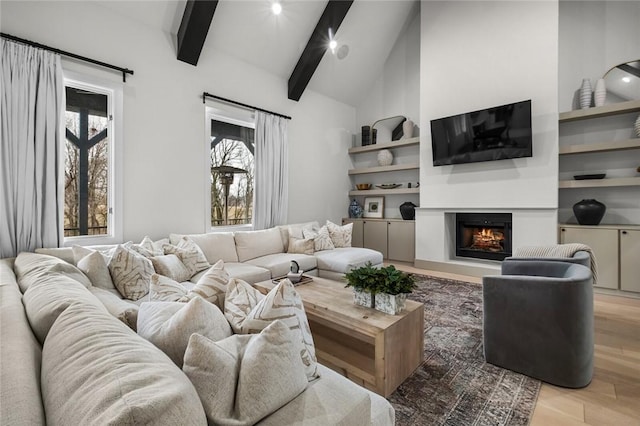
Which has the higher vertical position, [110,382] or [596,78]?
[596,78]

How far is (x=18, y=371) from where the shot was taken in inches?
27.4

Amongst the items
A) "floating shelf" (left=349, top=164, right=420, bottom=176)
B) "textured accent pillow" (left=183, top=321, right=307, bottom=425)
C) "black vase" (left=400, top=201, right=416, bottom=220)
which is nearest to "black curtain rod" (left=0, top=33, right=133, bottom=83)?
"textured accent pillow" (left=183, top=321, right=307, bottom=425)

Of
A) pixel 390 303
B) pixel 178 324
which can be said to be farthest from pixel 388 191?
pixel 178 324

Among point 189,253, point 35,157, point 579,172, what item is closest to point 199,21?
point 35,157

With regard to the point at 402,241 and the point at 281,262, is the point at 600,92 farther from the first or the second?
the point at 281,262

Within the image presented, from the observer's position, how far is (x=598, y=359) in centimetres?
213

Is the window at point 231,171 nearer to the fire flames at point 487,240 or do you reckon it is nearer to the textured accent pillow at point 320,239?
the textured accent pillow at point 320,239

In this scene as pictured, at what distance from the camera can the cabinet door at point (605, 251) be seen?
11.4 ft

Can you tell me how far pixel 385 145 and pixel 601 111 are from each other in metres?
2.99

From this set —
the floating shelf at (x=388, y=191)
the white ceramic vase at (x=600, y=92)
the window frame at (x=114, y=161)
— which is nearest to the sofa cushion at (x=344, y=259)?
the floating shelf at (x=388, y=191)

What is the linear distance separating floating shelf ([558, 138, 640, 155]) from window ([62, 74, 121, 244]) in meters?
5.44

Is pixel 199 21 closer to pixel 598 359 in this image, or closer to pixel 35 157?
pixel 35 157

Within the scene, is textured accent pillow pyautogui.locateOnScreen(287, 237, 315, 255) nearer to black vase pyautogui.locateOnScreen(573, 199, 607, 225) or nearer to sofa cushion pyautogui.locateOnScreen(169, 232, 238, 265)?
sofa cushion pyautogui.locateOnScreen(169, 232, 238, 265)

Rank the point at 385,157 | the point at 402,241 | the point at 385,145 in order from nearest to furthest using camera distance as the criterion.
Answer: the point at 402,241 → the point at 385,145 → the point at 385,157
